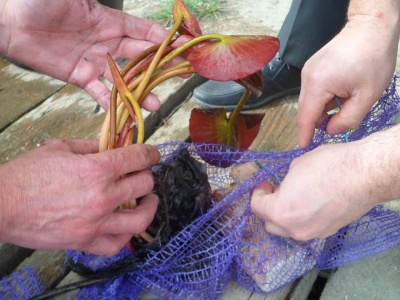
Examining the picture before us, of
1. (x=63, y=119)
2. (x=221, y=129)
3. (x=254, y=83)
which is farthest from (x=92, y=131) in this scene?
(x=254, y=83)

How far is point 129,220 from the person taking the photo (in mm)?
913

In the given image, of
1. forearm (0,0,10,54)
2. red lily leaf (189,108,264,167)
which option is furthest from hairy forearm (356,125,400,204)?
forearm (0,0,10,54)

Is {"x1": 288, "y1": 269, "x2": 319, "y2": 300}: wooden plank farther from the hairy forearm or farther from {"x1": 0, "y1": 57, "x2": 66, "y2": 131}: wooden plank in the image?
{"x1": 0, "y1": 57, "x2": 66, "y2": 131}: wooden plank

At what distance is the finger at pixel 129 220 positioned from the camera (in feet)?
2.94

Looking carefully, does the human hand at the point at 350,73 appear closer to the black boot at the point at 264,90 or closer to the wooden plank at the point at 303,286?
the wooden plank at the point at 303,286

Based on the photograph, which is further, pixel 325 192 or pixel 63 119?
pixel 63 119

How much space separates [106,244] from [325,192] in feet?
1.39

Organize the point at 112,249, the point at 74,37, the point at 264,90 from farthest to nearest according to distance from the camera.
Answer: the point at 264,90 → the point at 74,37 → the point at 112,249

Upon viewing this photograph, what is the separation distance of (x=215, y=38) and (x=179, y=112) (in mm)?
621

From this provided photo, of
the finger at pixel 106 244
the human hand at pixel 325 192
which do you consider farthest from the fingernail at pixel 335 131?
the finger at pixel 106 244

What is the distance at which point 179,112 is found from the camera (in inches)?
64.0

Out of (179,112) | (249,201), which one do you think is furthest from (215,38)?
(179,112)

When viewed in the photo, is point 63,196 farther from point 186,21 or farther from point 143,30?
point 143,30

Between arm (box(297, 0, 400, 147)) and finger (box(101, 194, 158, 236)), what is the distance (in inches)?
14.6
